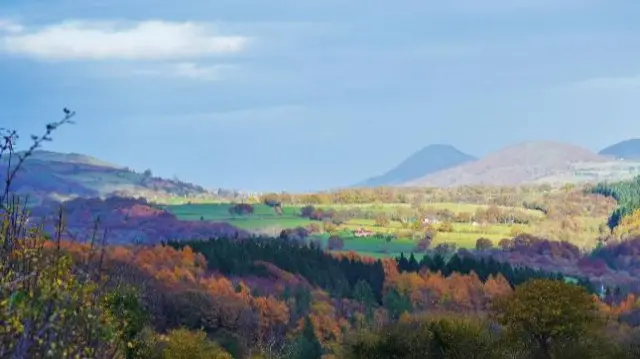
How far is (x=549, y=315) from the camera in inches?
2416

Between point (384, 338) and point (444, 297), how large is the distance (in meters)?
104

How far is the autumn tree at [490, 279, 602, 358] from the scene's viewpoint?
61219mm

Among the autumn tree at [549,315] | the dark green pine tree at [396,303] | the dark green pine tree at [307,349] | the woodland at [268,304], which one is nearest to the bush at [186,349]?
the woodland at [268,304]

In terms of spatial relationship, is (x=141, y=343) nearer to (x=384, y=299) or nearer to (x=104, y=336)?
(x=104, y=336)

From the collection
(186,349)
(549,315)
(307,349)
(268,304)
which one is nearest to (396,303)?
(268,304)

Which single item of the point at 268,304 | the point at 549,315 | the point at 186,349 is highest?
the point at 549,315

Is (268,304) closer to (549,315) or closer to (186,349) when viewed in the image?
(549,315)

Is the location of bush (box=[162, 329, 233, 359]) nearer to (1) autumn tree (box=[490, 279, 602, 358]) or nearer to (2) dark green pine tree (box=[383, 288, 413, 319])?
(1) autumn tree (box=[490, 279, 602, 358])

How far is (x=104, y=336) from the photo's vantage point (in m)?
16.1

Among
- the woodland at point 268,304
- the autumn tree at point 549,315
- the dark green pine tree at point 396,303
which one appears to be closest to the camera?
the woodland at point 268,304

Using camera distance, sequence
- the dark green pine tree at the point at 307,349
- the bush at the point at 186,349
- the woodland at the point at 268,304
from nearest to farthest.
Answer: the woodland at the point at 268,304
the bush at the point at 186,349
the dark green pine tree at the point at 307,349

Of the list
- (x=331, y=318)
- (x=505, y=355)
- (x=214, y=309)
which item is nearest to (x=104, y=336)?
(x=505, y=355)

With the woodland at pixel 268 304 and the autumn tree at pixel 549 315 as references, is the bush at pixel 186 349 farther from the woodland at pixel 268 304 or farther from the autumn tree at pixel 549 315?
the autumn tree at pixel 549 315

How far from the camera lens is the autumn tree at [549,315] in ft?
201
